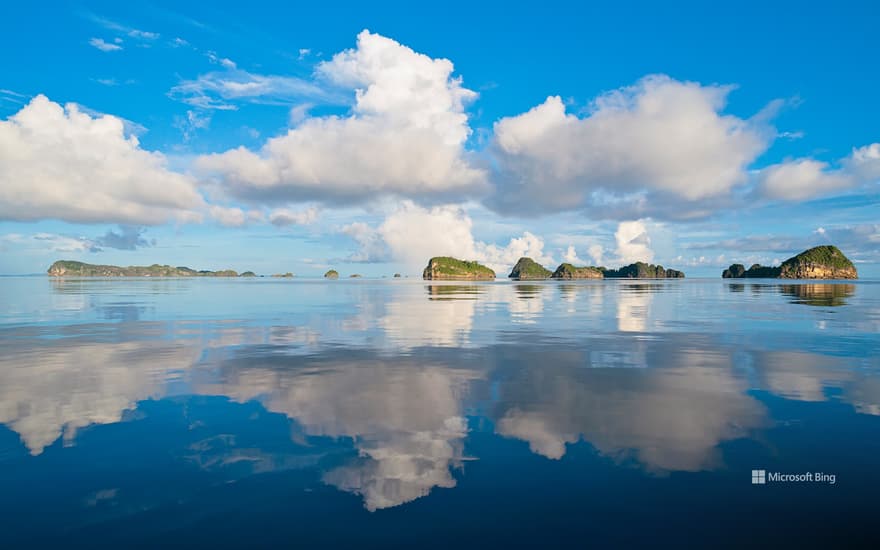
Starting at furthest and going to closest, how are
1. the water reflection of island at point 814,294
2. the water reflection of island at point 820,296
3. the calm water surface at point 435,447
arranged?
the water reflection of island at point 814,294 < the water reflection of island at point 820,296 < the calm water surface at point 435,447

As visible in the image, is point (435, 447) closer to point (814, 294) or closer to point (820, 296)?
point (820, 296)

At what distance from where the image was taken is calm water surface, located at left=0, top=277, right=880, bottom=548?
837 cm

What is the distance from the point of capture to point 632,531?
26.8 ft

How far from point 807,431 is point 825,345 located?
20.6 meters

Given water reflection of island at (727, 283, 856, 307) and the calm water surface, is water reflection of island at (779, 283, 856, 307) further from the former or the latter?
the calm water surface

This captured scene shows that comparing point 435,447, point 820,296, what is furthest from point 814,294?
point 435,447

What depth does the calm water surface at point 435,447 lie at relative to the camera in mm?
8367

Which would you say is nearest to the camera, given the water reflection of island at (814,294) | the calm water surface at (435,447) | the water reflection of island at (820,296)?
the calm water surface at (435,447)

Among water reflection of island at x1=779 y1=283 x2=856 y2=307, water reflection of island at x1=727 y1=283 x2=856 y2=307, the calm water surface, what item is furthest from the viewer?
water reflection of island at x1=727 y1=283 x2=856 y2=307

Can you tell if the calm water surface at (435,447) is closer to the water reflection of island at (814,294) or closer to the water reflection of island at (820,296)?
the water reflection of island at (820,296)

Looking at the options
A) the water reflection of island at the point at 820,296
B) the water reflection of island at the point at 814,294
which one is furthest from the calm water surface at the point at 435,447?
the water reflection of island at the point at 814,294

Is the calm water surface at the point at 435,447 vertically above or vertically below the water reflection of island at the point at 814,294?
below

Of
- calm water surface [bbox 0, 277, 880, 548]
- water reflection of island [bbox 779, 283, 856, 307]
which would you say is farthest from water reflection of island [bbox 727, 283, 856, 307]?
calm water surface [bbox 0, 277, 880, 548]

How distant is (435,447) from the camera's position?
A: 11906mm
